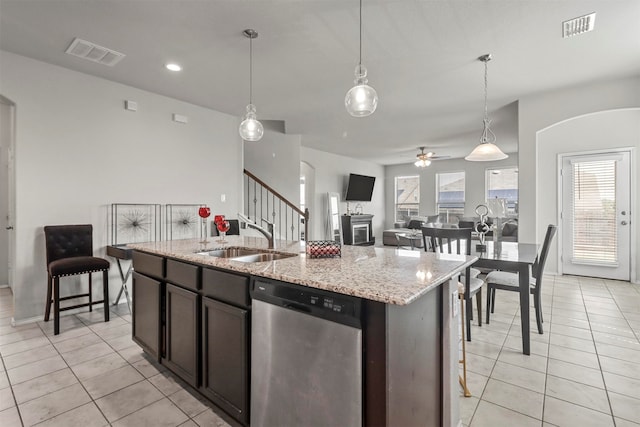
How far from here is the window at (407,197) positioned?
421 inches

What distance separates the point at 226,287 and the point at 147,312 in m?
1.09

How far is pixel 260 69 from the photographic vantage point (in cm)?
349

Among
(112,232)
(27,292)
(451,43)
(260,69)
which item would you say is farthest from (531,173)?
(27,292)

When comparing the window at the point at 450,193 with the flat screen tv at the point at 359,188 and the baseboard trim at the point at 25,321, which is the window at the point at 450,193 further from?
the baseboard trim at the point at 25,321

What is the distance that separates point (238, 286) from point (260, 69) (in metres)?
2.82

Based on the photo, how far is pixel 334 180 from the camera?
906 cm

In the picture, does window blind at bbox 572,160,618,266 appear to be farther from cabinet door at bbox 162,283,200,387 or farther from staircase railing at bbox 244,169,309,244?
cabinet door at bbox 162,283,200,387

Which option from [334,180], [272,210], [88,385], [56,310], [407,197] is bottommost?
[88,385]

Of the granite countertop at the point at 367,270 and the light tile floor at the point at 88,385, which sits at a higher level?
the granite countertop at the point at 367,270

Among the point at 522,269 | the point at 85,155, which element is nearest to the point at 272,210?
the point at 85,155

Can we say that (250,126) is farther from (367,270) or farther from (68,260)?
(68,260)

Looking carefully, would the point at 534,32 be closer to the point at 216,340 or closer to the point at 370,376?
the point at 370,376

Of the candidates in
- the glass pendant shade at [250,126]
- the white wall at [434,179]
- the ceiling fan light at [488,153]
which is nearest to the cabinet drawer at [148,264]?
the glass pendant shade at [250,126]

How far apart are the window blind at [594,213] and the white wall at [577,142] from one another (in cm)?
23
